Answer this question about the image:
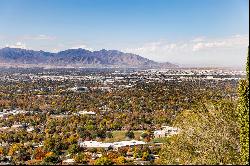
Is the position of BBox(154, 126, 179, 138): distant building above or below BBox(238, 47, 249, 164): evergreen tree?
below

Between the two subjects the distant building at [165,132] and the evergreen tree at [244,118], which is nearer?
the evergreen tree at [244,118]

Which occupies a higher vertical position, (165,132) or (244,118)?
(244,118)

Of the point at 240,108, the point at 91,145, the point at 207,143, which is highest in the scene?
the point at 240,108

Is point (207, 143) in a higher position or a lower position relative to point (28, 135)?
higher

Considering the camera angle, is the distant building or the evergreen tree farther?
the distant building

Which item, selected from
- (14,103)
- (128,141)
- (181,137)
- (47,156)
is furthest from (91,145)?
(14,103)

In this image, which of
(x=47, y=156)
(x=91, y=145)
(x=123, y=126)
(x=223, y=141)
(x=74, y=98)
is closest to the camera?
(x=223, y=141)

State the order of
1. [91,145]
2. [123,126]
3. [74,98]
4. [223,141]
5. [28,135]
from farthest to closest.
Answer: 1. [74,98]
2. [123,126]
3. [28,135]
4. [91,145]
5. [223,141]

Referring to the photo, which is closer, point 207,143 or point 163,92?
point 207,143

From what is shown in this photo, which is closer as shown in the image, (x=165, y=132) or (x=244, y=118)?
(x=244, y=118)

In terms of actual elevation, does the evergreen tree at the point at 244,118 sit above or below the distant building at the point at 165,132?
above

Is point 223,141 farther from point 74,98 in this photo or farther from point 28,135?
point 74,98
